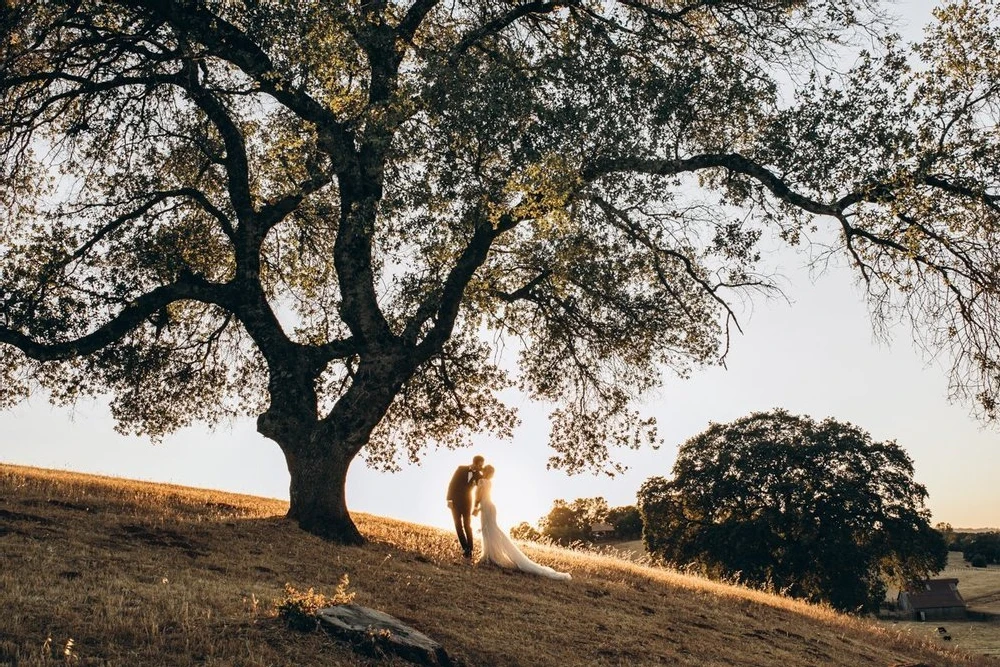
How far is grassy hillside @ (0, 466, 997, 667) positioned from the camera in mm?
9297

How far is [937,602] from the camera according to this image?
78625 mm

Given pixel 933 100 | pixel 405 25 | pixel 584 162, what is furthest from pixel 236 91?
pixel 933 100

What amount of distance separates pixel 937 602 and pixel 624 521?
31683 mm

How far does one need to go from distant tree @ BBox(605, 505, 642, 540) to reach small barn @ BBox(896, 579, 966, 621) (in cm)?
2742

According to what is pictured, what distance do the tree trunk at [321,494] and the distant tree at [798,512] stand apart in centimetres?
4148

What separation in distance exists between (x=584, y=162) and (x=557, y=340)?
27.4ft

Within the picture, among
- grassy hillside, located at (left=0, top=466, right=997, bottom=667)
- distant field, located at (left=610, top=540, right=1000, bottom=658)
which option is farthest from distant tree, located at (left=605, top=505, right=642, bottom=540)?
grassy hillside, located at (left=0, top=466, right=997, bottom=667)

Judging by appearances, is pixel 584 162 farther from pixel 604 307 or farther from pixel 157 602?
pixel 157 602

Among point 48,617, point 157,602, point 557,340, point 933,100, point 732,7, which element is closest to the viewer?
point 48,617

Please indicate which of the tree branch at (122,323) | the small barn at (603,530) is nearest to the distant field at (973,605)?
the small barn at (603,530)

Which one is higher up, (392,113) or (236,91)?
(236,91)

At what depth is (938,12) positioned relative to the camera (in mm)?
18281

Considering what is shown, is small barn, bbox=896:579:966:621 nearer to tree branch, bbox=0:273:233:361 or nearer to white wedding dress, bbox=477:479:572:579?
white wedding dress, bbox=477:479:572:579

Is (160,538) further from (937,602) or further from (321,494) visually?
(937,602)
